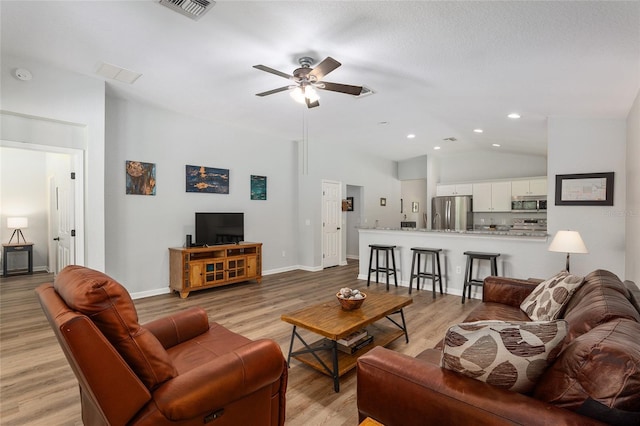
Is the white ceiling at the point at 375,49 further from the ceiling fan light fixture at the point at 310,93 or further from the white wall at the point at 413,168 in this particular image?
the white wall at the point at 413,168

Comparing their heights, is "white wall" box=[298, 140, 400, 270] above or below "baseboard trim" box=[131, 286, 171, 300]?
above

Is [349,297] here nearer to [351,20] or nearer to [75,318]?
[75,318]

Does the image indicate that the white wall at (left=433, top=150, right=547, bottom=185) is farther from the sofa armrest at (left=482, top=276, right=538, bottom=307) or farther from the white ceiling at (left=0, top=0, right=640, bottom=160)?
the sofa armrest at (left=482, top=276, right=538, bottom=307)

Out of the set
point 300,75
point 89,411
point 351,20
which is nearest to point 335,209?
point 300,75

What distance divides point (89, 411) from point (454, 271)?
15.7 ft

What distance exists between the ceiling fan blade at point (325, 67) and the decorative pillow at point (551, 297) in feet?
7.88

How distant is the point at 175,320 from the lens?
2078 mm

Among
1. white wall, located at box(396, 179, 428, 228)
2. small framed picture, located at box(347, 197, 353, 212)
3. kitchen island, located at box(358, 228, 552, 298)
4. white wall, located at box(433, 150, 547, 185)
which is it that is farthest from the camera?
white wall, located at box(396, 179, 428, 228)

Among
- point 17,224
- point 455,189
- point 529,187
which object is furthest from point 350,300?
point 17,224

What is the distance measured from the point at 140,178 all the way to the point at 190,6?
10.2 ft

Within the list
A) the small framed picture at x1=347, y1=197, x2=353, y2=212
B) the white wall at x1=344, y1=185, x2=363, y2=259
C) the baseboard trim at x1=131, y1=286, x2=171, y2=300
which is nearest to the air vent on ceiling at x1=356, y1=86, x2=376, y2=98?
the baseboard trim at x1=131, y1=286, x2=171, y2=300

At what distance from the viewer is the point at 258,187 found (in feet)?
20.8

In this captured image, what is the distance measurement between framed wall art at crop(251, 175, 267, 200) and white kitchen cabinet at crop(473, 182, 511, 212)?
5.08 m

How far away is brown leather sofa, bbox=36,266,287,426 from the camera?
1.17 metres
